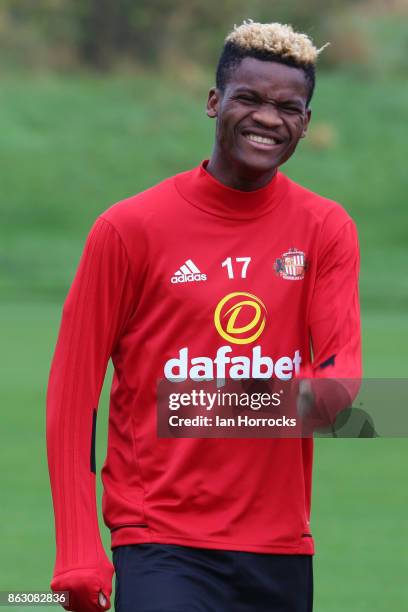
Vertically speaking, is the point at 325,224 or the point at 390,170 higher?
the point at 390,170

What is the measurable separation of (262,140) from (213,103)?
240mm

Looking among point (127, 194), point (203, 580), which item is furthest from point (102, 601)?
point (127, 194)

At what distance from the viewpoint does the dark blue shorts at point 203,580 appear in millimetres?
4086

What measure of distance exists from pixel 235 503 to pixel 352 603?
3.25m

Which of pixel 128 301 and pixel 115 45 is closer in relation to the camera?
pixel 128 301

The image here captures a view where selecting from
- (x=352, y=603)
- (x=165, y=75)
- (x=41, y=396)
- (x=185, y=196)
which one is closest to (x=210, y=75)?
(x=165, y=75)

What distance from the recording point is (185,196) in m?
4.30

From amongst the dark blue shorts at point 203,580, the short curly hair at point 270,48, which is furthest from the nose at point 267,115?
the dark blue shorts at point 203,580

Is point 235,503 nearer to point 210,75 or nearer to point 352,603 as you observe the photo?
point 352,603

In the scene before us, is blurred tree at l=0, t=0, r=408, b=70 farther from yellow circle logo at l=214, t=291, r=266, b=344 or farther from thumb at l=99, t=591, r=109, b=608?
thumb at l=99, t=591, r=109, b=608

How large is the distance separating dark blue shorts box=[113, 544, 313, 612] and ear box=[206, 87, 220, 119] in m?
1.04

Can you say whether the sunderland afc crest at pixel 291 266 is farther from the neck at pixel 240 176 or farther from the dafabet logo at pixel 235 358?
the neck at pixel 240 176

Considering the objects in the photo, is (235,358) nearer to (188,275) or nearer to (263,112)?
(188,275)

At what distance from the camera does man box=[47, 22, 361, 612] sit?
4.13 m
